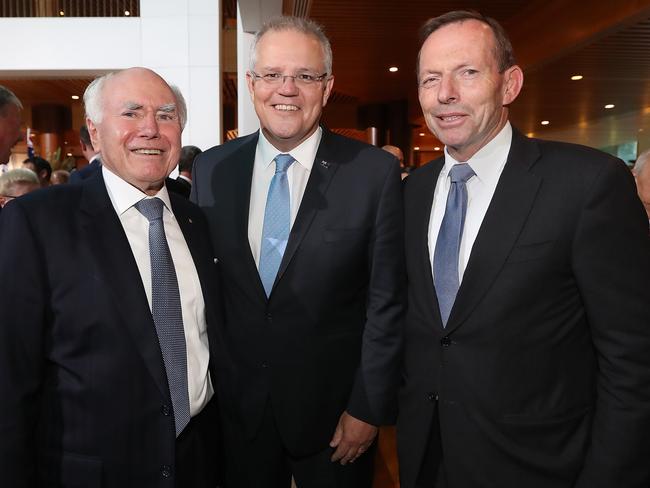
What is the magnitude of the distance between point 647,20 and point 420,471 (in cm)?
803

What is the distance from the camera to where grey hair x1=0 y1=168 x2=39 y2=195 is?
11.9ft

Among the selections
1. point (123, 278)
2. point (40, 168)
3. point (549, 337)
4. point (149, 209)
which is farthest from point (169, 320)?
point (40, 168)

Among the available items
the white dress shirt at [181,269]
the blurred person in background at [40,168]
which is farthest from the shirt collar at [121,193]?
the blurred person in background at [40,168]

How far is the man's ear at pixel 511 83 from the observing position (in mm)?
1618

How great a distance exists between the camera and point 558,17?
801 cm

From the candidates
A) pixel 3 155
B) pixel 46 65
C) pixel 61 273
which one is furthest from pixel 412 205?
pixel 46 65

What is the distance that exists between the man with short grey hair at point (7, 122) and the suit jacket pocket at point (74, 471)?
1751 millimetres

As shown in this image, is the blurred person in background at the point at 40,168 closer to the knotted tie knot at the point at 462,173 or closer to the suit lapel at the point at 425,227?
the suit lapel at the point at 425,227

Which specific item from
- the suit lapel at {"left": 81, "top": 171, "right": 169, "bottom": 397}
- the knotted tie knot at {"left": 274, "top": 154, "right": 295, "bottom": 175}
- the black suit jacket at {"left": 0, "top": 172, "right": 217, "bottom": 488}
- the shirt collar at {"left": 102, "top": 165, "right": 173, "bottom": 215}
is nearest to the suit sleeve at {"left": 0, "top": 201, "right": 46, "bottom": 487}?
the black suit jacket at {"left": 0, "top": 172, "right": 217, "bottom": 488}

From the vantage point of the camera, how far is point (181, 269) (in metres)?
1.65

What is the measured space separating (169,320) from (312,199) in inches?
24.0

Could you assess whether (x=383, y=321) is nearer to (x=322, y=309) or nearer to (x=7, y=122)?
(x=322, y=309)

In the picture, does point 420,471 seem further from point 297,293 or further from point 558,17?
point 558,17

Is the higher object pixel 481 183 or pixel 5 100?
pixel 5 100
